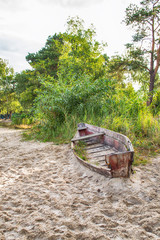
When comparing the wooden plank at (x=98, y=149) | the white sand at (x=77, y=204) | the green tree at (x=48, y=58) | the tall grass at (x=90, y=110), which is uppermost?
the green tree at (x=48, y=58)

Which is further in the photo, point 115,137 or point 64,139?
point 64,139

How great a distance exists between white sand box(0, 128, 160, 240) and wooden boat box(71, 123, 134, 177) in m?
0.19

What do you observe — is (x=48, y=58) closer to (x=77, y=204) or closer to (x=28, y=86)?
(x=28, y=86)

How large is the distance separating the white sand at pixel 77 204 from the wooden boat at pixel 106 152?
191mm

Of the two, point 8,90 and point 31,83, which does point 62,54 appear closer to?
point 31,83

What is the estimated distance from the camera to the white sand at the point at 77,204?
177cm

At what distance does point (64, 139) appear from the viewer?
666 centimetres

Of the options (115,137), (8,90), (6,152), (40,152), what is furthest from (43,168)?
(8,90)

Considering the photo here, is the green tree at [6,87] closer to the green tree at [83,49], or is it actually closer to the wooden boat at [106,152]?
the green tree at [83,49]

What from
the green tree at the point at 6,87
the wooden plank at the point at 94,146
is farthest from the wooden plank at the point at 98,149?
the green tree at the point at 6,87

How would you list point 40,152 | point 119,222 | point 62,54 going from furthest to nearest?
point 62,54
point 40,152
point 119,222

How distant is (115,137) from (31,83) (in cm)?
1599

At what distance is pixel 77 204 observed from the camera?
2.31m

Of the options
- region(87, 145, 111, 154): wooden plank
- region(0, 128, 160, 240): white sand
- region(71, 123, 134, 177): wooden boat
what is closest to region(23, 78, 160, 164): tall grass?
region(71, 123, 134, 177): wooden boat
